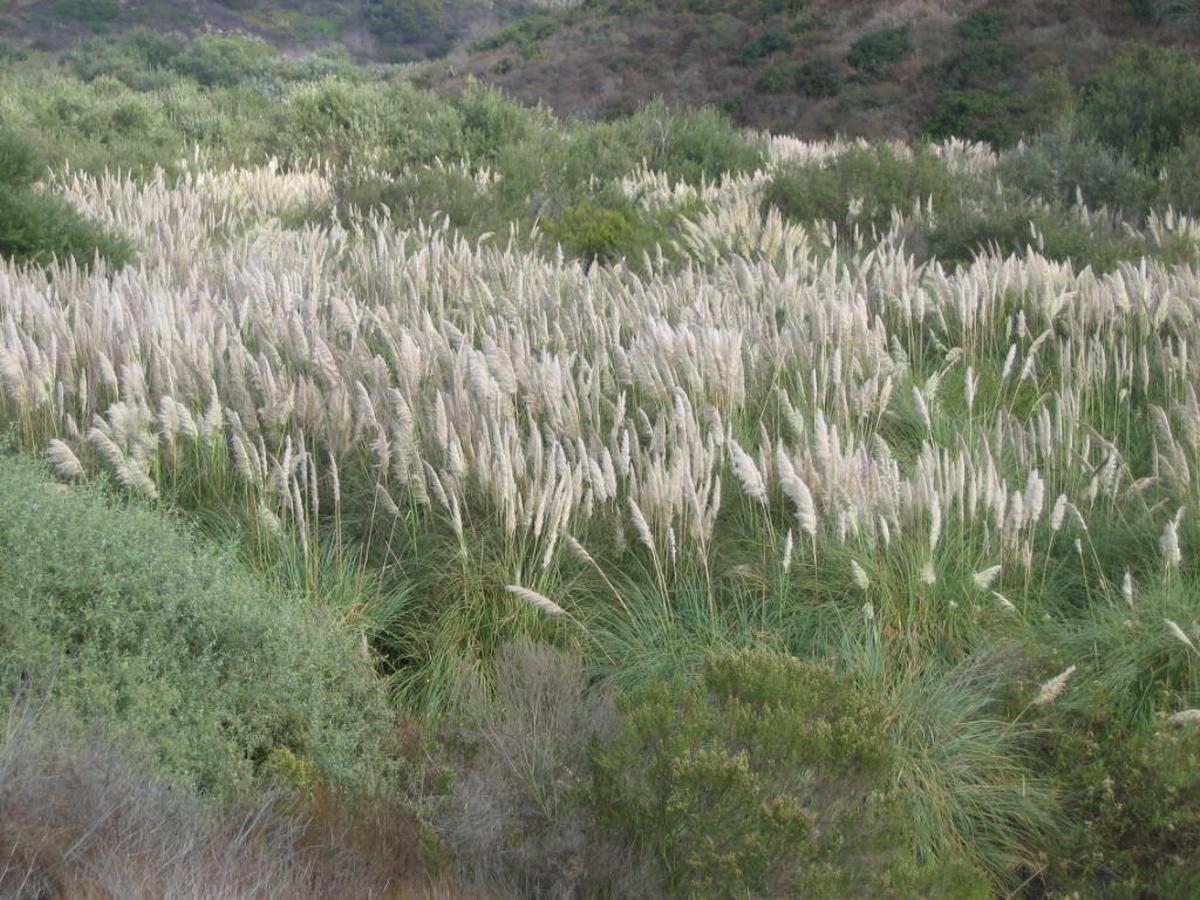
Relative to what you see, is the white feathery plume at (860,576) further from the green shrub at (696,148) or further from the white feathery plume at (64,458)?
the green shrub at (696,148)

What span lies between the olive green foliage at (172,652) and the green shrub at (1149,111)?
11.3 metres

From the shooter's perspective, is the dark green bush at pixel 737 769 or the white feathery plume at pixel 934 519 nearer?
the dark green bush at pixel 737 769

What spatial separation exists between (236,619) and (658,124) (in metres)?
14.5

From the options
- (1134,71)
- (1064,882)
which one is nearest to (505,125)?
(1134,71)

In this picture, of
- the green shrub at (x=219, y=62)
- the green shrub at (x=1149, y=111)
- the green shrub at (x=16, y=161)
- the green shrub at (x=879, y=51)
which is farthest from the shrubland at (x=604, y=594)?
the green shrub at (x=219, y=62)

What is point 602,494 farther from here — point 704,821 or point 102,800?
point 102,800

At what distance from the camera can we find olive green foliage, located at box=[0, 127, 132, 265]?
7641 millimetres

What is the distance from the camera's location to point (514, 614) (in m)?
3.72

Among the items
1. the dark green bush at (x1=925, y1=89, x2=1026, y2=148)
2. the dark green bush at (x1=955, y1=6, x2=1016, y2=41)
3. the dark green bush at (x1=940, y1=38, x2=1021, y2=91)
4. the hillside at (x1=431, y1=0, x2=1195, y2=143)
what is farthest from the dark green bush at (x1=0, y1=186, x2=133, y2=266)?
the dark green bush at (x1=955, y1=6, x2=1016, y2=41)

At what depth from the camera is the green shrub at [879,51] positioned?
25.8 meters

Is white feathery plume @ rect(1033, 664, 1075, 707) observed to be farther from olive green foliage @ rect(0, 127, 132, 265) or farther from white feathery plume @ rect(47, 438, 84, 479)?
olive green foliage @ rect(0, 127, 132, 265)

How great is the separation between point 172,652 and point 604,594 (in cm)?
142

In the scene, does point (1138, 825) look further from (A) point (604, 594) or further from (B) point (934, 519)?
(A) point (604, 594)

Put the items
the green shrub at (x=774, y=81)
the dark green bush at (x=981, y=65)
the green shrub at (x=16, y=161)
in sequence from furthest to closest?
1. the green shrub at (x=774, y=81)
2. the dark green bush at (x=981, y=65)
3. the green shrub at (x=16, y=161)
